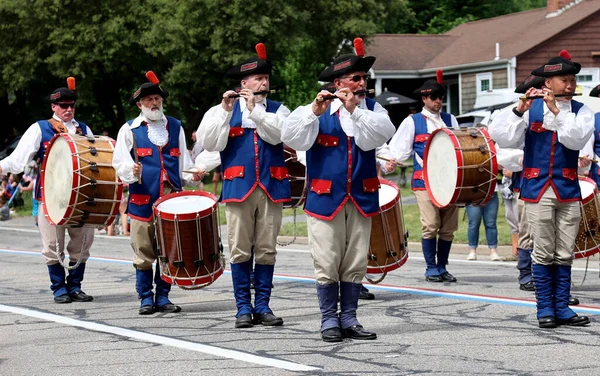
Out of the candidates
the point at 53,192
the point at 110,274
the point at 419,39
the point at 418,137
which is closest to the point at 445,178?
the point at 418,137

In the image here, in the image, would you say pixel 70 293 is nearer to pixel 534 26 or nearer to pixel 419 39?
pixel 534 26

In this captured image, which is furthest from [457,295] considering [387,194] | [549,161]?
[549,161]

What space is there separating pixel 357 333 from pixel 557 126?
86.4 inches

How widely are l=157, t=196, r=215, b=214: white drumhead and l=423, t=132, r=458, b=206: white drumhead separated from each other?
258cm

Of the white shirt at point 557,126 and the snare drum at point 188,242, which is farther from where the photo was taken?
the snare drum at point 188,242

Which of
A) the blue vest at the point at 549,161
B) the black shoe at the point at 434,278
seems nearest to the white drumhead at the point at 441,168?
the black shoe at the point at 434,278

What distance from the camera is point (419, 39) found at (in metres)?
45.5

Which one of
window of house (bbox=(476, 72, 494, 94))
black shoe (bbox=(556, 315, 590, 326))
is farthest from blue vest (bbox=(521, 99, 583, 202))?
window of house (bbox=(476, 72, 494, 94))

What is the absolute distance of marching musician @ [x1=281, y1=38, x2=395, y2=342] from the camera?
817 centimetres

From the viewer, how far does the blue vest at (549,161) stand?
8781mm

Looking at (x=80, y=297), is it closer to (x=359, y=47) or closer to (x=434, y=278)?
(x=434, y=278)

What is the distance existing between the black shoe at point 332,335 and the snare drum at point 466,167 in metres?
3.24

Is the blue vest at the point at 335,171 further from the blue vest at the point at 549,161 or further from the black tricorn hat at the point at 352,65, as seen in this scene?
the blue vest at the point at 549,161

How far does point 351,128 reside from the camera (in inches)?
325
